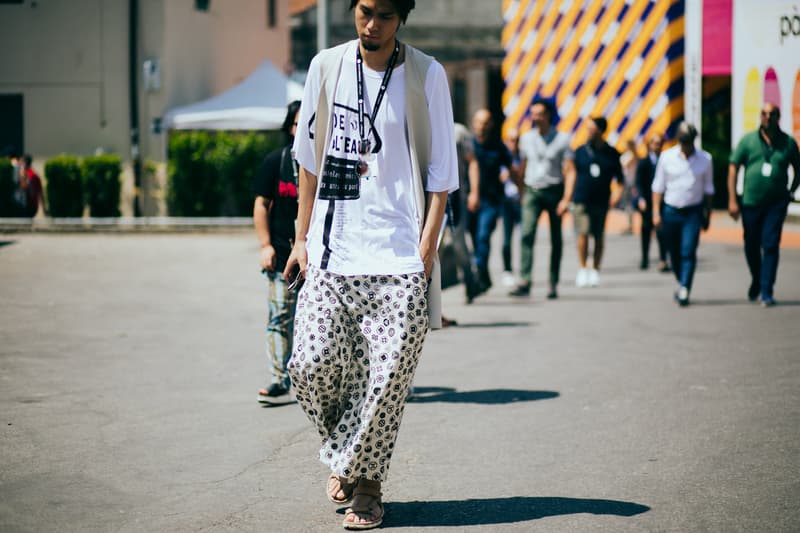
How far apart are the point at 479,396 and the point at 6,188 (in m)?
17.6

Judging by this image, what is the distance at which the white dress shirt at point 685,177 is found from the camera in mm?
11898

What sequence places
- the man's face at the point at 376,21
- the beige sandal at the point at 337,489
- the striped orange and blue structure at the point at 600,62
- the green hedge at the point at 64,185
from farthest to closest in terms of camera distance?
the green hedge at the point at 64,185 → the striped orange and blue structure at the point at 600,62 → the beige sandal at the point at 337,489 → the man's face at the point at 376,21

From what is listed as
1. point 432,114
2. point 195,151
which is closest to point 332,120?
point 432,114

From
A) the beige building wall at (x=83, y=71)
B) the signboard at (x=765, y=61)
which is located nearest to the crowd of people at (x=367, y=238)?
the signboard at (x=765, y=61)

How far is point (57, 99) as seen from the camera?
82.6 feet

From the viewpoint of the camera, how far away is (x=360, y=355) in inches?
185

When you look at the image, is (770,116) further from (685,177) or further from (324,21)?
(324,21)

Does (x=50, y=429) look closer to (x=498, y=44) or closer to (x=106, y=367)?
(x=106, y=367)

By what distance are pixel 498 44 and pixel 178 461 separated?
121 feet

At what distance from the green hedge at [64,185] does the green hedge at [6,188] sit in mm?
698

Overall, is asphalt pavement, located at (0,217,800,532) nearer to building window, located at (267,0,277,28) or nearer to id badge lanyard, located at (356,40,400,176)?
id badge lanyard, located at (356,40,400,176)

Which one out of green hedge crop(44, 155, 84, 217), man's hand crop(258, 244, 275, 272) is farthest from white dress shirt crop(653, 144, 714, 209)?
green hedge crop(44, 155, 84, 217)

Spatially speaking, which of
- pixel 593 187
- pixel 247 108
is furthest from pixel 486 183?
pixel 247 108

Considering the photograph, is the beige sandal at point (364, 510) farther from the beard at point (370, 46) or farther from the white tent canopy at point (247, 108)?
the white tent canopy at point (247, 108)
